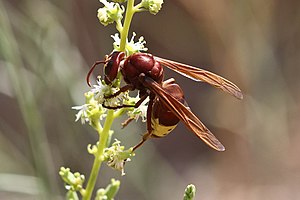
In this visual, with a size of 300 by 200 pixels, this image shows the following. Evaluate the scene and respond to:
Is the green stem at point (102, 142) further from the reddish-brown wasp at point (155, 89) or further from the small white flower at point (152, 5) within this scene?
the small white flower at point (152, 5)

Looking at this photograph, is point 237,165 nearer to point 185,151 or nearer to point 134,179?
point 185,151

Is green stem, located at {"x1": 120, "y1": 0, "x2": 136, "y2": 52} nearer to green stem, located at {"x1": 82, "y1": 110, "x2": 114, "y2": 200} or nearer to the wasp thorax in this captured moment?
the wasp thorax

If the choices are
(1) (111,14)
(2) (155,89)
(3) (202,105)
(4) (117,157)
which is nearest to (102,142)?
(4) (117,157)

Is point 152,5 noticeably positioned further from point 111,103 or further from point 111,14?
point 111,103

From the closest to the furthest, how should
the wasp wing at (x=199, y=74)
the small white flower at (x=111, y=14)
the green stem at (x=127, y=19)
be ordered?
1. the green stem at (x=127, y=19)
2. the small white flower at (x=111, y=14)
3. the wasp wing at (x=199, y=74)

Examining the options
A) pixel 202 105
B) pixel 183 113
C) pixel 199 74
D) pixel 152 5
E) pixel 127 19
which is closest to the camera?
pixel 127 19

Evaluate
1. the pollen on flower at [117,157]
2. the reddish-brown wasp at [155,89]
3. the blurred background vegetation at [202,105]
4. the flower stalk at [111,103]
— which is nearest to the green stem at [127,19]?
the flower stalk at [111,103]

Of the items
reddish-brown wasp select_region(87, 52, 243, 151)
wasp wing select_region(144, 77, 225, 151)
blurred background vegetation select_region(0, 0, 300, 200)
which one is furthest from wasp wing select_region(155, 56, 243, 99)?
blurred background vegetation select_region(0, 0, 300, 200)

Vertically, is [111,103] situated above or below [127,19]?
below

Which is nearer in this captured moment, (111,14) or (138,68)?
(111,14)
